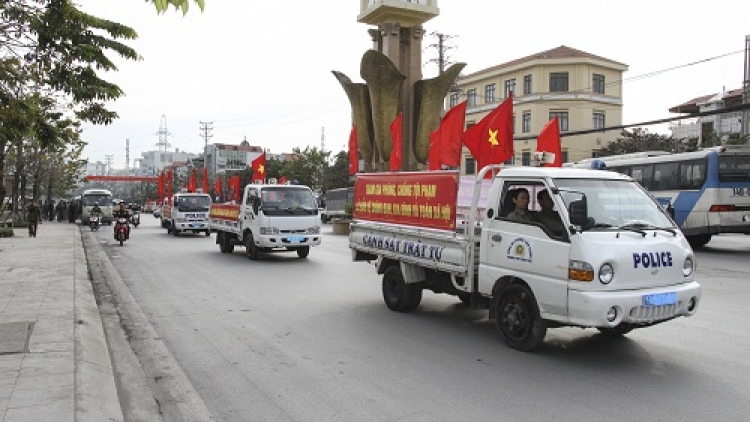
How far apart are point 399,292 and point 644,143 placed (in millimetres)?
42486

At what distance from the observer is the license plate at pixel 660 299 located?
5676 mm

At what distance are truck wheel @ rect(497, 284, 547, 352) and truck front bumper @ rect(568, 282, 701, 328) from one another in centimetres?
51

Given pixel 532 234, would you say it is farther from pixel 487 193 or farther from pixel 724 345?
pixel 724 345

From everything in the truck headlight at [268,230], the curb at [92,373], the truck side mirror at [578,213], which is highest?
the truck side mirror at [578,213]

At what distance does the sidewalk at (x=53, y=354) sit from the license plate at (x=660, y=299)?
4744 mm

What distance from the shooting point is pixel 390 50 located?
24000mm

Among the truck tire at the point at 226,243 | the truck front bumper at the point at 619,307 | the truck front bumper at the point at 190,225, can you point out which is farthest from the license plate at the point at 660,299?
the truck front bumper at the point at 190,225

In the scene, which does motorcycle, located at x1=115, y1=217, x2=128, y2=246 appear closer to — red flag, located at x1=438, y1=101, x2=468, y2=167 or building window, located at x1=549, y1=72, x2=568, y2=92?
red flag, located at x1=438, y1=101, x2=468, y2=167

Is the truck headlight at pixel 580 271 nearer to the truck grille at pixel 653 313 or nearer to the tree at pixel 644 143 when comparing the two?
the truck grille at pixel 653 313

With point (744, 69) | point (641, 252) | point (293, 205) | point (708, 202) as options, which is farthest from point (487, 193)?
point (744, 69)

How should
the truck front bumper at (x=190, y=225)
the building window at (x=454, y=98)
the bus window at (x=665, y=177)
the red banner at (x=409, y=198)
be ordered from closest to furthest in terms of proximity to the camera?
the red banner at (x=409, y=198), the bus window at (x=665, y=177), the truck front bumper at (x=190, y=225), the building window at (x=454, y=98)

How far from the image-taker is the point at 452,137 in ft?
47.4

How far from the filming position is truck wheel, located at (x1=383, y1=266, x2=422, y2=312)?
855 centimetres

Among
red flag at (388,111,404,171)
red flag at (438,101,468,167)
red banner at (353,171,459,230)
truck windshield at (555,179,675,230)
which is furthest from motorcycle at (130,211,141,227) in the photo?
truck windshield at (555,179,675,230)
